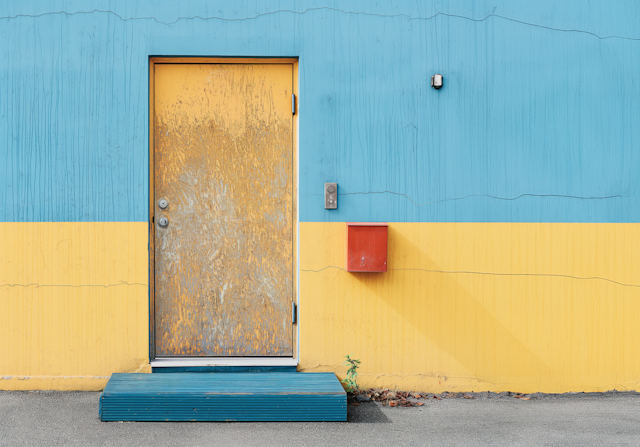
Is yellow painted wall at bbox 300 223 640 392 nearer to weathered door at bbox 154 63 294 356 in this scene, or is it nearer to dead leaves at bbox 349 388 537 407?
dead leaves at bbox 349 388 537 407

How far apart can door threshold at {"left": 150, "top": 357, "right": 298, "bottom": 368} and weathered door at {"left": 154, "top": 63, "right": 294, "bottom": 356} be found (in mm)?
44

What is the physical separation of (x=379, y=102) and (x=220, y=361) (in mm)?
2385

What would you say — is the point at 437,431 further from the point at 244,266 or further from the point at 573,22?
the point at 573,22

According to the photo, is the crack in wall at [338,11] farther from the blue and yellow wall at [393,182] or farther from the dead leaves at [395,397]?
the dead leaves at [395,397]

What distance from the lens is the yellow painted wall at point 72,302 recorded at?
12.3 ft

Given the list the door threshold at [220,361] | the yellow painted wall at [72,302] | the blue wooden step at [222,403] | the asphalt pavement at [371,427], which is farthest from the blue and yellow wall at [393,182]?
the blue wooden step at [222,403]

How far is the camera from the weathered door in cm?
386

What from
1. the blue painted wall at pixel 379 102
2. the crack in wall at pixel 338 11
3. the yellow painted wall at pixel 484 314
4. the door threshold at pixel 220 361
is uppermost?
the crack in wall at pixel 338 11

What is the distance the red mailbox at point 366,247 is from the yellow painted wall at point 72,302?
1590 millimetres

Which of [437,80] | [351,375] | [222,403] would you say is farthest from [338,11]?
[222,403]

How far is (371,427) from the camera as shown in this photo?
127 inches

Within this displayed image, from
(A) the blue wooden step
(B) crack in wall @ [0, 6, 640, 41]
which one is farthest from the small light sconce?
(A) the blue wooden step

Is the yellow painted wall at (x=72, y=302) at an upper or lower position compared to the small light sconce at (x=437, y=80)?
lower

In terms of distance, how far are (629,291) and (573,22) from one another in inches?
85.4
